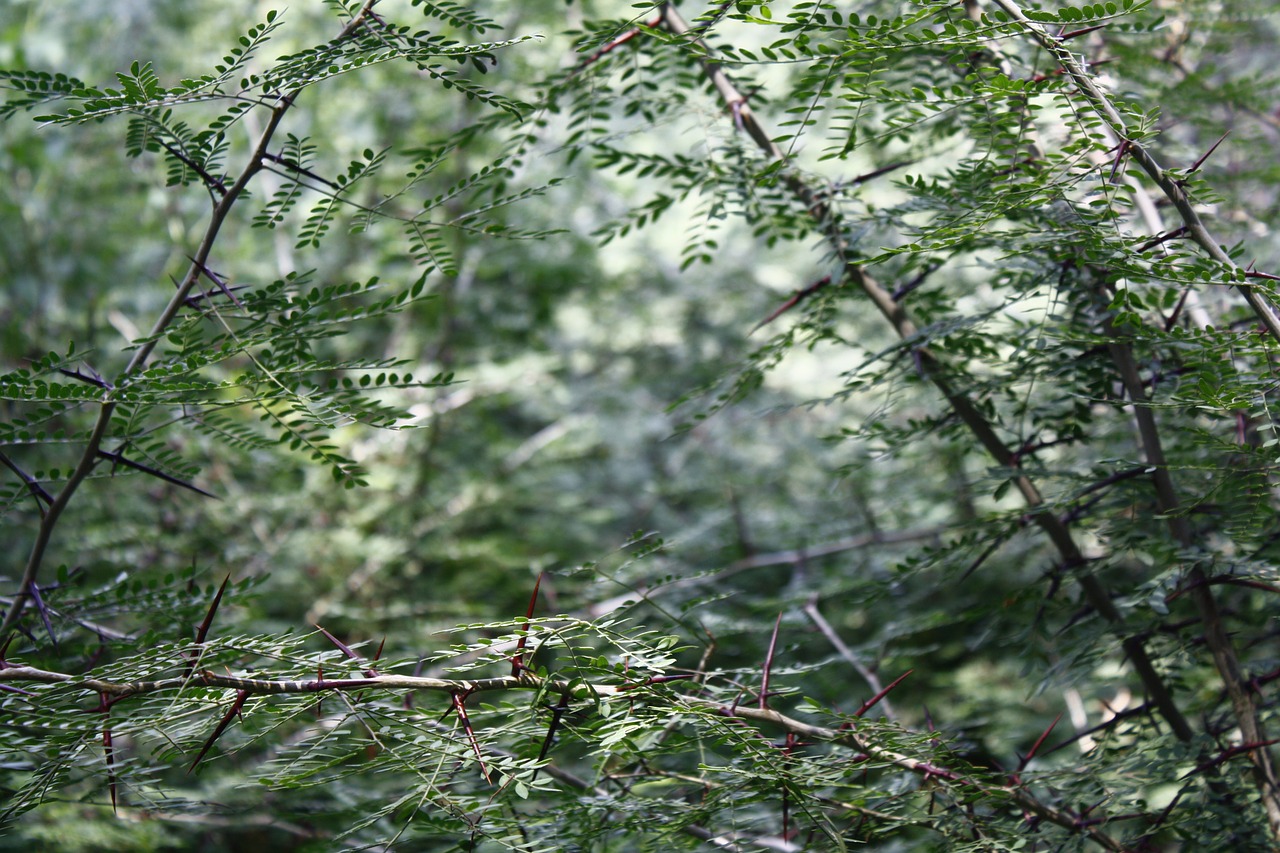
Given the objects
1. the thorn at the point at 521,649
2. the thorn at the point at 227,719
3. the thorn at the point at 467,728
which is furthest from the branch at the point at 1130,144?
the thorn at the point at 227,719

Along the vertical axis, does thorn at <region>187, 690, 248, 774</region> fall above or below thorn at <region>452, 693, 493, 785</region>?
above

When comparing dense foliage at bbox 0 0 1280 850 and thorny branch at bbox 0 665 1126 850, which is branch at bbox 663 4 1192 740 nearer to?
dense foliage at bbox 0 0 1280 850

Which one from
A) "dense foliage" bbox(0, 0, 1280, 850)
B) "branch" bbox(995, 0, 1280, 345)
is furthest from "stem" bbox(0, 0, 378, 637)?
"branch" bbox(995, 0, 1280, 345)

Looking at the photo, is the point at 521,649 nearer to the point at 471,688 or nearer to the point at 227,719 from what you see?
the point at 471,688

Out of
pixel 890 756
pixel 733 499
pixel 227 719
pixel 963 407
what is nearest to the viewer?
pixel 227 719

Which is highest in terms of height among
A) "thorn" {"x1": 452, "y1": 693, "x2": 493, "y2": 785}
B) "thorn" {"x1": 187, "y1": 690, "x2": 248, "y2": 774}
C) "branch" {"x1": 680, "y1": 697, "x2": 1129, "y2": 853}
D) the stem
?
the stem

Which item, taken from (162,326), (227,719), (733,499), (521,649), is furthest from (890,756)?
(733,499)

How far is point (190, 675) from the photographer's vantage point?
700 millimetres

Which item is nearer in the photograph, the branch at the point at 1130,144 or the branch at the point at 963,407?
the branch at the point at 1130,144

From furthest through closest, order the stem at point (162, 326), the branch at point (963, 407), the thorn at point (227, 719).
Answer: the branch at point (963, 407) < the stem at point (162, 326) < the thorn at point (227, 719)

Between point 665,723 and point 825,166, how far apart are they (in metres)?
3.30

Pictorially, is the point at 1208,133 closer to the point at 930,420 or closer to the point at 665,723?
the point at 930,420

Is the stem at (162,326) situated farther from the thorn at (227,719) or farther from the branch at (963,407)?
the branch at (963,407)

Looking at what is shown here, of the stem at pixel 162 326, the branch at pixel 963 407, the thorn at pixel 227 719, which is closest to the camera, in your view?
the thorn at pixel 227 719
